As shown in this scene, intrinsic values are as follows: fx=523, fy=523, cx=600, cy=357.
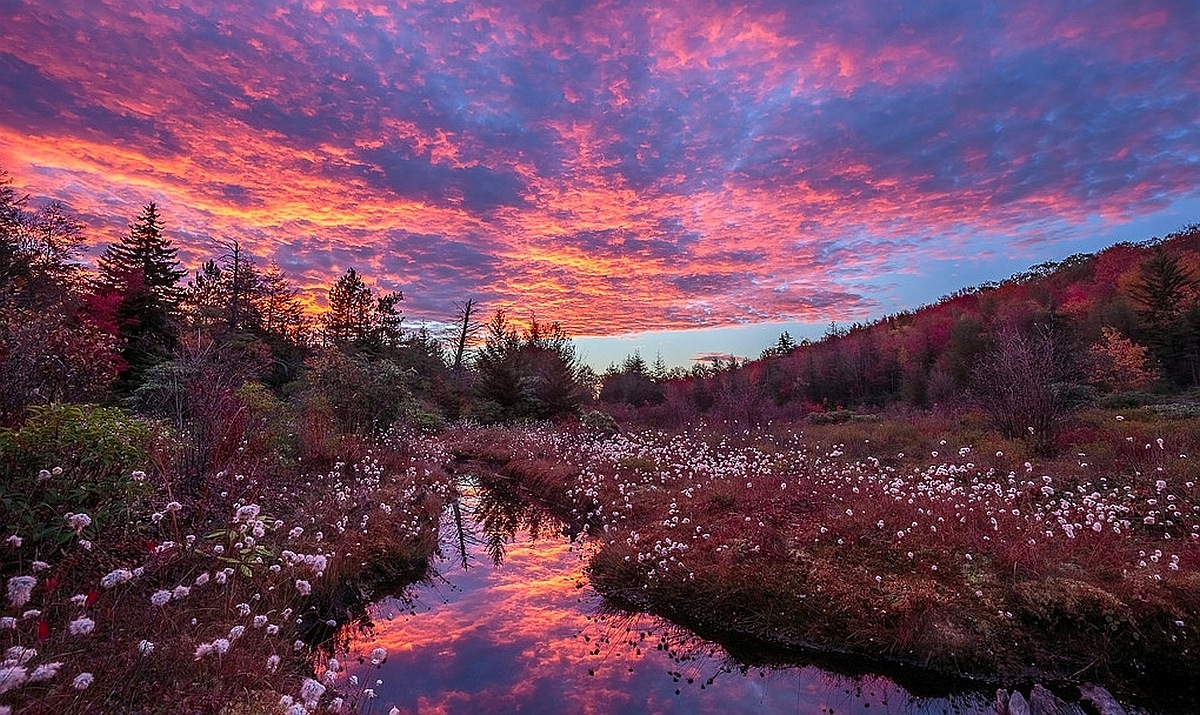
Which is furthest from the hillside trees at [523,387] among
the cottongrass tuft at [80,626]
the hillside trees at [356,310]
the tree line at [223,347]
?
the cottongrass tuft at [80,626]

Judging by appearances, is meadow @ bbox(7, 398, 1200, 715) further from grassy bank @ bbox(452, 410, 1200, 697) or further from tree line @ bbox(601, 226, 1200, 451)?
tree line @ bbox(601, 226, 1200, 451)

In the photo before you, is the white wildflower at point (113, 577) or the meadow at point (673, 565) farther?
the meadow at point (673, 565)

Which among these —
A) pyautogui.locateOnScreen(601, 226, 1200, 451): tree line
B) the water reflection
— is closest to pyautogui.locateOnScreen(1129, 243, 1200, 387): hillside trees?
pyautogui.locateOnScreen(601, 226, 1200, 451): tree line

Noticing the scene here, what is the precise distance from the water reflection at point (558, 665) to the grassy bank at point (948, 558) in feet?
2.11

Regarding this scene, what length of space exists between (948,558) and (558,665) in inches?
211

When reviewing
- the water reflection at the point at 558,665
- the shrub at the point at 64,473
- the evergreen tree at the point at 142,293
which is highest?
the evergreen tree at the point at 142,293

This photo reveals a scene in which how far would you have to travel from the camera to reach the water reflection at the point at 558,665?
17.3 feet

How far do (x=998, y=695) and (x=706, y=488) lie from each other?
20.7 feet

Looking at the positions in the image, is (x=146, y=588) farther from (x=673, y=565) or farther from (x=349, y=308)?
(x=349, y=308)

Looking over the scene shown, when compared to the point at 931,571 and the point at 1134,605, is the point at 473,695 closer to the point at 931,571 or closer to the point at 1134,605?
the point at 931,571

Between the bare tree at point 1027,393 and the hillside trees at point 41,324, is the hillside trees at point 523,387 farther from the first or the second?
the bare tree at point 1027,393

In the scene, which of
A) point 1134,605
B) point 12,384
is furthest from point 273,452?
point 1134,605

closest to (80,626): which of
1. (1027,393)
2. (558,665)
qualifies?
(558,665)

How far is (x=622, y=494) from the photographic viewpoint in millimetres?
11602
